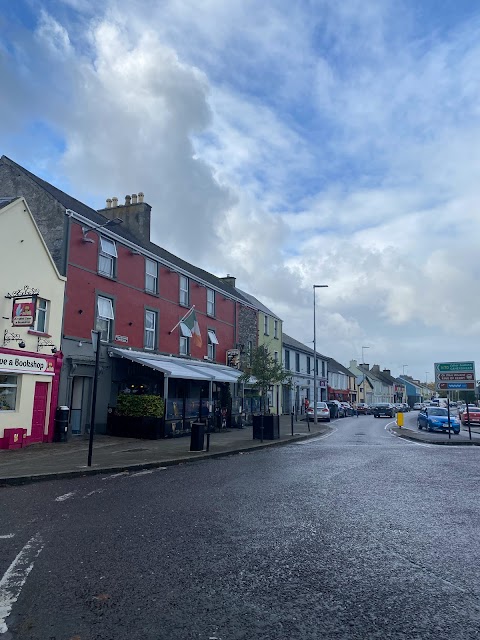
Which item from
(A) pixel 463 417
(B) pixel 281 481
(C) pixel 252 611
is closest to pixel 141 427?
(B) pixel 281 481

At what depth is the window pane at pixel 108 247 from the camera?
2258 cm

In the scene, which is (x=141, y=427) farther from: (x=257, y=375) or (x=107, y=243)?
(x=107, y=243)

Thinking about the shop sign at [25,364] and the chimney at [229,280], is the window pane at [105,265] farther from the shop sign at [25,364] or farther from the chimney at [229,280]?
the chimney at [229,280]

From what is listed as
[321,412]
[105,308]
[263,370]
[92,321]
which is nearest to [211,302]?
[263,370]

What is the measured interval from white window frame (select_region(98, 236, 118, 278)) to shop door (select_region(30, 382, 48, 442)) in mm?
6204

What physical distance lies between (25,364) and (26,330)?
1195mm

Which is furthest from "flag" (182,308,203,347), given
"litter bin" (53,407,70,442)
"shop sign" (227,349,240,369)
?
"litter bin" (53,407,70,442)

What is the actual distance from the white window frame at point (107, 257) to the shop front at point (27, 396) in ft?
17.1

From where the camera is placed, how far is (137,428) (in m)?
21.3

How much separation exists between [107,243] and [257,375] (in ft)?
31.5

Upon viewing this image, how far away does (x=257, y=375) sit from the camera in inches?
965

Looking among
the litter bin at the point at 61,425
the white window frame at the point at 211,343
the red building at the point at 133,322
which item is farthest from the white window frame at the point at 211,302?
the litter bin at the point at 61,425

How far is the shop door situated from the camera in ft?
58.0

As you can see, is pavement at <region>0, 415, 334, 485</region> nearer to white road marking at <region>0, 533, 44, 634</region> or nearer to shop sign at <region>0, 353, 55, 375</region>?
shop sign at <region>0, 353, 55, 375</region>
